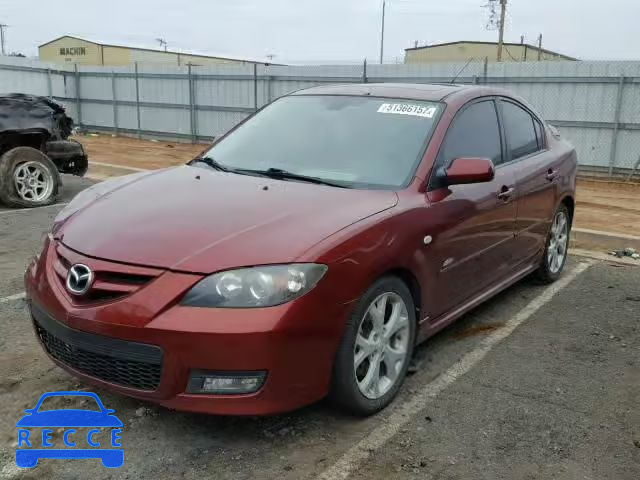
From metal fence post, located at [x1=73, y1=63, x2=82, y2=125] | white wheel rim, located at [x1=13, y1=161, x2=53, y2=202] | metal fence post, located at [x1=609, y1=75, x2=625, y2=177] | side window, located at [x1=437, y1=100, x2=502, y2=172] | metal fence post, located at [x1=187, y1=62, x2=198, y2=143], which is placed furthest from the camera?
metal fence post, located at [x1=73, y1=63, x2=82, y2=125]

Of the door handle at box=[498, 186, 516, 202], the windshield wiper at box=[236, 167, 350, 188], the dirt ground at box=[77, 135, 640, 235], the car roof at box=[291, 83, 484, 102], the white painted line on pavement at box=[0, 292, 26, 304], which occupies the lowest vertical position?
the dirt ground at box=[77, 135, 640, 235]

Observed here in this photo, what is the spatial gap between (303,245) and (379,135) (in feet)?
4.30

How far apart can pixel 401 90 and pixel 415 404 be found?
2.04 m

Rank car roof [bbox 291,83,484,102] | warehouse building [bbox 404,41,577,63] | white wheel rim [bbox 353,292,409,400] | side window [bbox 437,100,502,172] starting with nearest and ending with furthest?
white wheel rim [bbox 353,292,409,400] < side window [bbox 437,100,502,172] < car roof [bbox 291,83,484,102] < warehouse building [bbox 404,41,577,63]

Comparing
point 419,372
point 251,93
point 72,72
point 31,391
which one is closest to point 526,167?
point 419,372

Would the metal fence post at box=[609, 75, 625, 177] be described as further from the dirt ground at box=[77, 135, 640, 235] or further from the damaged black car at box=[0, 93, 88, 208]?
the damaged black car at box=[0, 93, 88, 208]

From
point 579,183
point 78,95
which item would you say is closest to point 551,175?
point 579,183

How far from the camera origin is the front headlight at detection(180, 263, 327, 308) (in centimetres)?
266

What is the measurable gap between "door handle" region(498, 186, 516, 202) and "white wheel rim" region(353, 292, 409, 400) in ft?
4.36

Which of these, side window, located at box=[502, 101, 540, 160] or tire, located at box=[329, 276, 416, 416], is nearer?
tire, located at box=[329, 276, 416, 416]

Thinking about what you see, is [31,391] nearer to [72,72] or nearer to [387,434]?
[387,434]

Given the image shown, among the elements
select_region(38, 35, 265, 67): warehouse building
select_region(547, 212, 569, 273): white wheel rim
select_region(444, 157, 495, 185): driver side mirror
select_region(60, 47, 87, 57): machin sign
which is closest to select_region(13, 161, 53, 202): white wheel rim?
select_region(547, 212, 569, 273): white wheel rim

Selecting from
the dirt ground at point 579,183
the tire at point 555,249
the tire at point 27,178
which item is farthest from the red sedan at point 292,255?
the tire at point 27,178

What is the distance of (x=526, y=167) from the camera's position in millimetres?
4758
